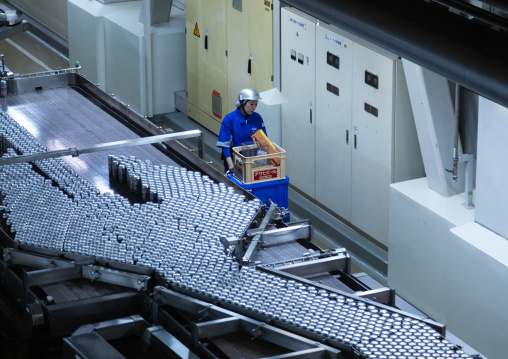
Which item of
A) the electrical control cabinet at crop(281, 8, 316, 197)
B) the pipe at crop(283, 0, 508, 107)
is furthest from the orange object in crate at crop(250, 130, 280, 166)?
the pipe at crop(283, 0, 508, 107)

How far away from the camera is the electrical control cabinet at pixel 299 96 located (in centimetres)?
984

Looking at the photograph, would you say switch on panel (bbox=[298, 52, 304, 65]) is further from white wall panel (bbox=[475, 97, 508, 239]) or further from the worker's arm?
white wall panel (bbox=[475, 97, 508, 239])

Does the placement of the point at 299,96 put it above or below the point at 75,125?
below

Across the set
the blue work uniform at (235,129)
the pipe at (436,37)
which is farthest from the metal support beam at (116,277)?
the blue work uniform at (235,129)

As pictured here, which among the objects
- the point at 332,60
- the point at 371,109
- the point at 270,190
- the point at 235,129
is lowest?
the point at 270,190

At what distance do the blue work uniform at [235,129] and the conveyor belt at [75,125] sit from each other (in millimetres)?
1015

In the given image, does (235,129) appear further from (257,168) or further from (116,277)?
(116,277)

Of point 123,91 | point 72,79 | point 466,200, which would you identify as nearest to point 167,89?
point 123,91

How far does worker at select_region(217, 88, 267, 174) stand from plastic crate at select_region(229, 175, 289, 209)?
0.33 meters

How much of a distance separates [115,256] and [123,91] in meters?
7.93

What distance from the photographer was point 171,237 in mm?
5836

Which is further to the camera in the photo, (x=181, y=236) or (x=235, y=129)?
(x=235, y=129)

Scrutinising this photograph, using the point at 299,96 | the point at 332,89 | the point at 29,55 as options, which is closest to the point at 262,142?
the point at 332,89

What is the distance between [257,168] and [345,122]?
1.48 metres
